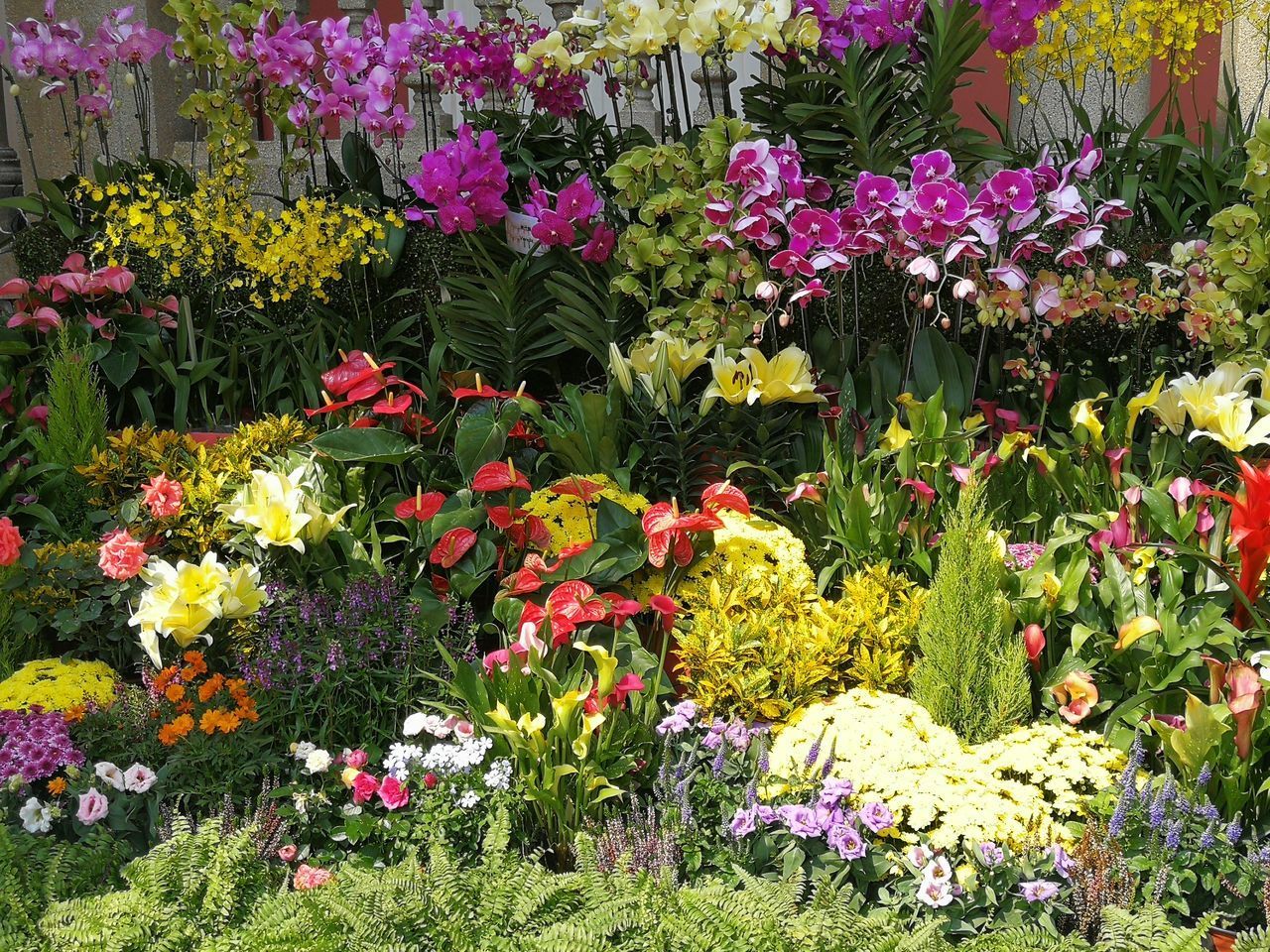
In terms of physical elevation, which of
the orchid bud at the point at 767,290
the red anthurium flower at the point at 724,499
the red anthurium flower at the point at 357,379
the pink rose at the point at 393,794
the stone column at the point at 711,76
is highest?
the stone column at the point at 711,76

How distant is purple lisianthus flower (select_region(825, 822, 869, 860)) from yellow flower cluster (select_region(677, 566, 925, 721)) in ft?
1.40

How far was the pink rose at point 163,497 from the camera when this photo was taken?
309cm

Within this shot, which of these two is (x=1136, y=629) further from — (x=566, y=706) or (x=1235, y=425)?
(x=566, y=706)

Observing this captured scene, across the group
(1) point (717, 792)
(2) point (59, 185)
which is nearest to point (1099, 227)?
(1) point (717, 792)

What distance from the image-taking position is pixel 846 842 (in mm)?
2178

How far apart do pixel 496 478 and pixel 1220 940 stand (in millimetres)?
1854

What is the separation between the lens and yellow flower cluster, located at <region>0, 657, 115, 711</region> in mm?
2729

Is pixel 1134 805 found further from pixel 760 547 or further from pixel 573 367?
pixel 573 367

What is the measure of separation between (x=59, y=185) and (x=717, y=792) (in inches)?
144

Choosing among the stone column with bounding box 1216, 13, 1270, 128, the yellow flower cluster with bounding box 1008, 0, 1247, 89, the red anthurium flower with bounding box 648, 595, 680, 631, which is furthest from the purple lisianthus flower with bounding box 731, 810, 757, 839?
the stone column with bounding box 1216, 13, 1270, 128

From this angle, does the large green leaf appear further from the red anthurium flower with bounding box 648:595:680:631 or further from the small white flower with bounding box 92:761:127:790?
the small white flower with bounding box 92:761:127:790

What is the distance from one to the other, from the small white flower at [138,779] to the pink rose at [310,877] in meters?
0.39

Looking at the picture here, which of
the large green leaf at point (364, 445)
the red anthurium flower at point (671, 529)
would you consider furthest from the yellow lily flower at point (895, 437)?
the large green leaf at point (364, 445)

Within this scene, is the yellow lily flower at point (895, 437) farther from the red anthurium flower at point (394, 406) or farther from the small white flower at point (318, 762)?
the small white flower at point (318, 762)
